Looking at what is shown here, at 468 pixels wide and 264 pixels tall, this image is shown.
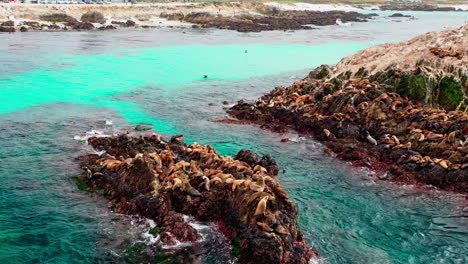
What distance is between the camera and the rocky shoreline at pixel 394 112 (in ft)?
71.3

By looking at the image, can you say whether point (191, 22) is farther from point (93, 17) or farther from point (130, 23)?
point (93, 17)

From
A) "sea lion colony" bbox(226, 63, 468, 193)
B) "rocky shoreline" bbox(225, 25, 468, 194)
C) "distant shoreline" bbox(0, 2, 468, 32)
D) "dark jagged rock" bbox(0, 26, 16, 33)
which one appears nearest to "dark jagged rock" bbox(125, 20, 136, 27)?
"distant shoreline" bbox(0, 2, 468, 32)

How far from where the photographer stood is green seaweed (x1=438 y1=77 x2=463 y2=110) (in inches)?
1117

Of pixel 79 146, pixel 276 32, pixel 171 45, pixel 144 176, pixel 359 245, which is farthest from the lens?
pixel 276 32

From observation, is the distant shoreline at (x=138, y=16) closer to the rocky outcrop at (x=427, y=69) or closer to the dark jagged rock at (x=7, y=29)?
the dark jagged rock at (x=7, y=29)

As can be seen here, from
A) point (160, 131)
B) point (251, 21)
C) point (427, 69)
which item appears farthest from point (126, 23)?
point (427, 69)

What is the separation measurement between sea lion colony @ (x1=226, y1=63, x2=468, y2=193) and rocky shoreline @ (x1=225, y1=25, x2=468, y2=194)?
1.8 inches

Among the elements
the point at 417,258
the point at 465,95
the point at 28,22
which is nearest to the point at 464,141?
the point at 465,95

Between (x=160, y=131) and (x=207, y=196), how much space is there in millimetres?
11907

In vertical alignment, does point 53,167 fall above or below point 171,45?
below

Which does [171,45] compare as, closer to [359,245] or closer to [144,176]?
[144,176]

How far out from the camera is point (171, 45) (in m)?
72.5

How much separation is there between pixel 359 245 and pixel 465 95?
58.3 feet

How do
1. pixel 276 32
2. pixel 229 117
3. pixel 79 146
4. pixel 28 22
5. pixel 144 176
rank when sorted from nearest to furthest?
pixel 144 176, pixel 79 146, pixel 229 117, pixel 28 22, pixel 276 32
